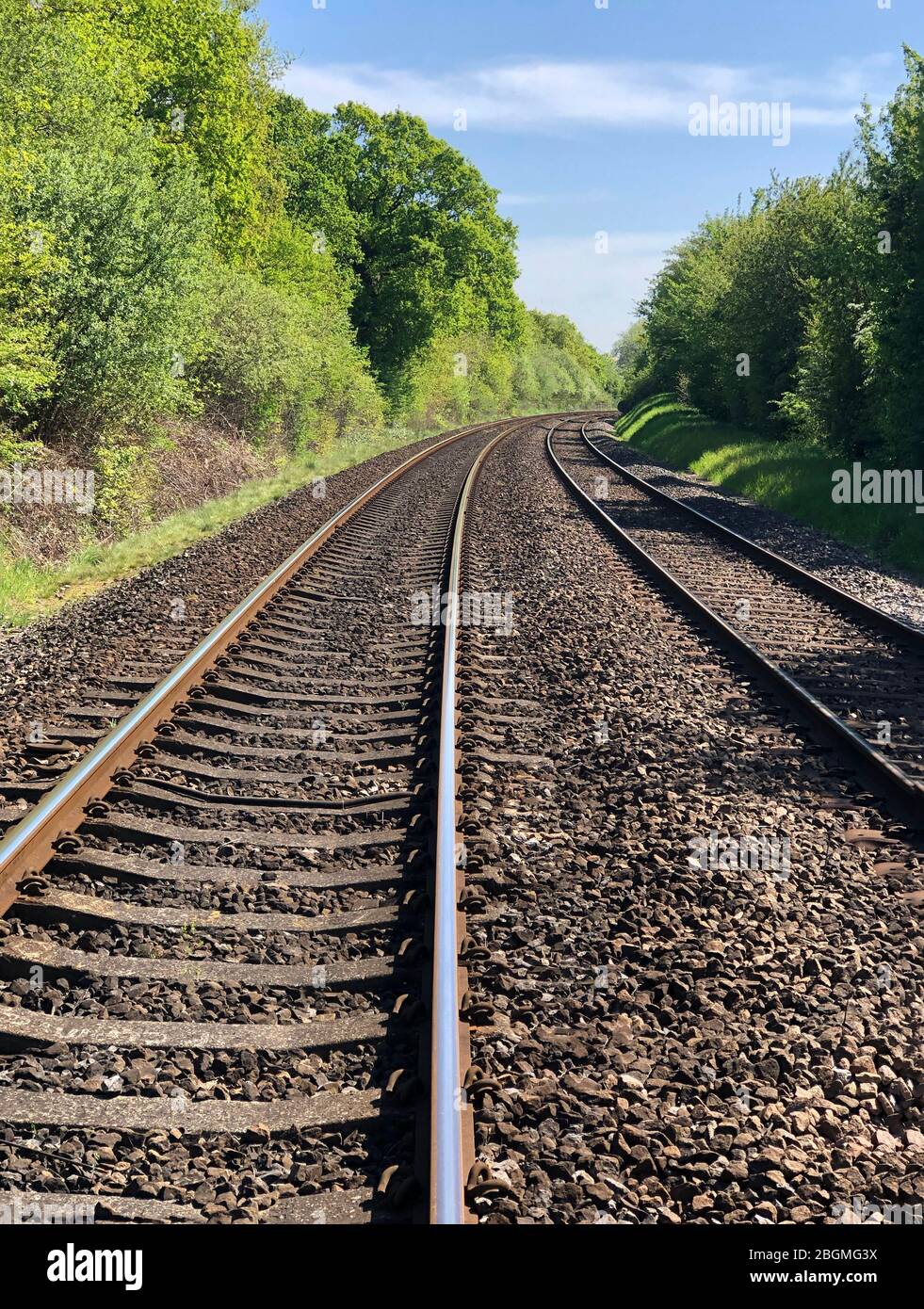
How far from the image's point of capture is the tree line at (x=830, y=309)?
1692 centimetres

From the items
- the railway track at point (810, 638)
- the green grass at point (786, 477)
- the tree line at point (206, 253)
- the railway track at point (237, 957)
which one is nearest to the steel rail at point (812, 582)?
the railway track at point (810, 638)

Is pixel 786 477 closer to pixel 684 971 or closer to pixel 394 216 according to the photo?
pixel 684 971

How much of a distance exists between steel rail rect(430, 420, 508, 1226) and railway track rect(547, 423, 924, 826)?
95.2 inches

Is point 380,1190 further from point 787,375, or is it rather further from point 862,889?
point 787,375

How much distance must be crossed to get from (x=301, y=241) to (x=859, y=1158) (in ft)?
122

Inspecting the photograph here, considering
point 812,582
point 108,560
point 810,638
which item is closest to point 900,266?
point 812,582

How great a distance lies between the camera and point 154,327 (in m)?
15.6

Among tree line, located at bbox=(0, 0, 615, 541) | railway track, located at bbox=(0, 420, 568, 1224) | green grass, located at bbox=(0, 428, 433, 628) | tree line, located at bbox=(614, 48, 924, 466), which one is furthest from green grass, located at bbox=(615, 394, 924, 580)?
tree line, located at bbox=(0, 0, 615, 541)

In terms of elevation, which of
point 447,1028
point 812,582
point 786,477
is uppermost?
point 786,477

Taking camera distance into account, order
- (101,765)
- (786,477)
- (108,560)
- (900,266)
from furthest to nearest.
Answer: (786,477) < (900,266) < (108,560) < (101,765)

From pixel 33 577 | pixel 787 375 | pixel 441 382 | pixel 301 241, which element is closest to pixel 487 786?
pixel 33 577

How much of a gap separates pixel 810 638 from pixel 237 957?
6.95 metres

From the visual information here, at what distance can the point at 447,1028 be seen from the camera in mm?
3299
